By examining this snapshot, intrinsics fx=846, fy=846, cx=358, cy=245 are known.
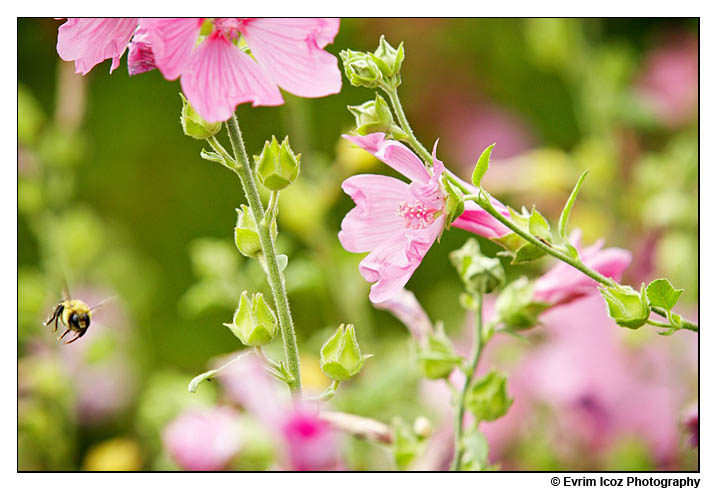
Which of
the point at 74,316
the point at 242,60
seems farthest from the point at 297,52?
the point at 74,316

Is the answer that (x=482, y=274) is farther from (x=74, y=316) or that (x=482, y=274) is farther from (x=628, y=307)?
(x=74, y=316)

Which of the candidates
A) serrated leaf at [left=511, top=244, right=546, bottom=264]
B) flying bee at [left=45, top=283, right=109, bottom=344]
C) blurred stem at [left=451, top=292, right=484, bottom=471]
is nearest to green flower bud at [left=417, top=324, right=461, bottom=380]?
blurred stem at [left=451, top=292, right=484, bottom=471]

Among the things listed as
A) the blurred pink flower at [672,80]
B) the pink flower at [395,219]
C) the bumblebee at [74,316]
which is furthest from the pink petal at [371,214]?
the blurred pink flower at [672,80]

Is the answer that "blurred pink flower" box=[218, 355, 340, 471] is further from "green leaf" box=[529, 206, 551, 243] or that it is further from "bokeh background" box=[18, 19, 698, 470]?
"green leaf" box=[529, 206, 551, 243]

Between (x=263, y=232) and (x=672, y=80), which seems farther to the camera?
(x=672, y=80)

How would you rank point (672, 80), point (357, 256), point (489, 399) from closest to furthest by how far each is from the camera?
point (489, 399) → point (357, 256) → point (672, 80)

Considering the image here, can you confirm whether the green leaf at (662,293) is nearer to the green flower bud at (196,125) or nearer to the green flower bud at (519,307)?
the green flower bud at (519,307)
